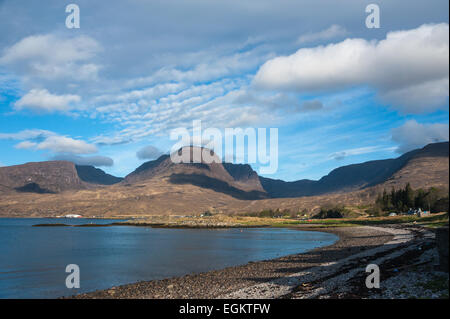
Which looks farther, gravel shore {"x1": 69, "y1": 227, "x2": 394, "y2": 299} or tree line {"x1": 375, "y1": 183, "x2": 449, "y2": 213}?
tree line {"x1": 375, "y1": 183, "x2": 449, "y2": 213}

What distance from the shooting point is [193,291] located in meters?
34.4

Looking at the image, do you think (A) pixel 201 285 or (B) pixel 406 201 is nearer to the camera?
(A) pixel 201 285

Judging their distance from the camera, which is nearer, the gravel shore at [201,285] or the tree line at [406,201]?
the gravel shore at [201,285]

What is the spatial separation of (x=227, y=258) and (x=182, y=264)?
9.66m

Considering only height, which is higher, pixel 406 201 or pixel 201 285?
pixel 406 201

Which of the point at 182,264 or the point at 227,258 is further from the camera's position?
the point at 227,258
